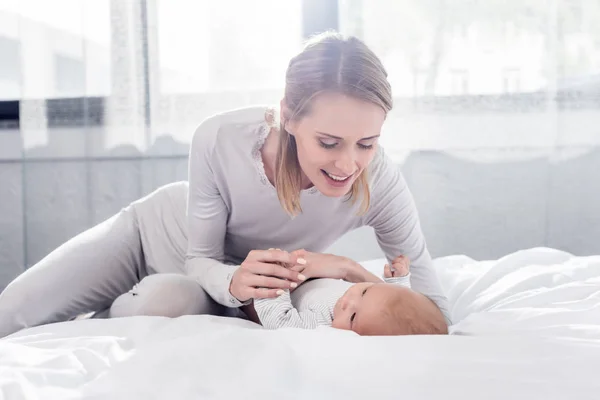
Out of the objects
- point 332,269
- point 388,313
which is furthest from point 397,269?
point 388,313

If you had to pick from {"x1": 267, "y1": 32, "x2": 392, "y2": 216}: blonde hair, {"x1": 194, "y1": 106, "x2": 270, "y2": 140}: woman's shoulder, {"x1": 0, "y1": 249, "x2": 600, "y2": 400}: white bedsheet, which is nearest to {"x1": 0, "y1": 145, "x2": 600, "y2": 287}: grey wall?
{"x1": 194, "y1": 106, "x2": 270, "y2": 140}: woman's shoulder

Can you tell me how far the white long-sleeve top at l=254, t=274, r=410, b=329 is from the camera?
3.94 feet

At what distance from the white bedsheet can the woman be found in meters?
0.34

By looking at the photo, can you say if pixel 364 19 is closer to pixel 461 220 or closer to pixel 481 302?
pixel 461 220

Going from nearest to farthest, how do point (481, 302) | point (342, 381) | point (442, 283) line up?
point (342, 381) → point (481, 302) → point (442, 283)

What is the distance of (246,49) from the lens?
8.32ft

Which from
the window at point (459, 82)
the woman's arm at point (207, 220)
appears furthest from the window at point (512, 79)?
the woman's arm at point (207, 220)

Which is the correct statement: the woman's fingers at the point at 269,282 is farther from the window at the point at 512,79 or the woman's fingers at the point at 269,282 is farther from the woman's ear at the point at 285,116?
the window at the point at 512,79

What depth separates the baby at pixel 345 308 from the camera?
114 cm

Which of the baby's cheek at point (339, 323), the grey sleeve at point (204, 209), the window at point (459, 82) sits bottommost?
the baby's cheek at point (339, 323)

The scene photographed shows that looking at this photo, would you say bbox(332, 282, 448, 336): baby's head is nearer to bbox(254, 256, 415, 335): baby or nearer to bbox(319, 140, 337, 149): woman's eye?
bbox(254, 256, 415, 335): baby

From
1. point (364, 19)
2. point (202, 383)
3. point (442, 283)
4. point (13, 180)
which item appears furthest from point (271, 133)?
point (13, 180)

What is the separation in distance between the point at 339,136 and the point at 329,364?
575 millimetres

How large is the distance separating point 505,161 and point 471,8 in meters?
0.59
